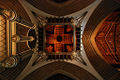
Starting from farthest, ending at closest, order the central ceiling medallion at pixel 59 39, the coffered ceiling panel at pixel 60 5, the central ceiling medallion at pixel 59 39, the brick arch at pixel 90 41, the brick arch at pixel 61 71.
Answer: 1. the central ceiling medallion at pixel 59 39
2. the central ceiling medallion at pixel 59 39
3. the brick arch at pixel 61 71
4. the coffered ceiling panel at pixel 60 5
5. the brick arch at pixel 90 41

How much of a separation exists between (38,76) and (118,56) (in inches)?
311

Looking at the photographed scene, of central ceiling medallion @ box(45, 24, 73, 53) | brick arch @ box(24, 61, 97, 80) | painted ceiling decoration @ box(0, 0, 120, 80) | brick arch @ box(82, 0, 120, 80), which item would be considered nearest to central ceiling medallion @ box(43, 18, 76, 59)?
central ceiling medallion @ box(45, 24, 73, 53)

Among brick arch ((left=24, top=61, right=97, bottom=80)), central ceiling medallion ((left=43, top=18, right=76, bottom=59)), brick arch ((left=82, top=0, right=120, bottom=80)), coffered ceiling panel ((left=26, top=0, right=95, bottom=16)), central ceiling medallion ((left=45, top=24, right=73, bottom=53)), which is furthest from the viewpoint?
central ceiling medallion ((left=45, top=24, right=73, bottom=53))

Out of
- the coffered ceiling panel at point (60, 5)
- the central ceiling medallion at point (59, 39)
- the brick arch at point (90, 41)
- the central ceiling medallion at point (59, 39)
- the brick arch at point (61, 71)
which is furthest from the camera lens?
the central ceiling medallion at point (59, 39)

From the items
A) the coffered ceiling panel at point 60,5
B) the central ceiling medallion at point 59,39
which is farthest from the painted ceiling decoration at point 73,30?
the central ceiling medallion at point 59,39

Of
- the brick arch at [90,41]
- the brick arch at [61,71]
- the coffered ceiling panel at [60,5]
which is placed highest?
the coffered ceiling panel at [60,5]

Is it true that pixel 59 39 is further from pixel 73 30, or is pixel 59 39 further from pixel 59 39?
pixel 73 30

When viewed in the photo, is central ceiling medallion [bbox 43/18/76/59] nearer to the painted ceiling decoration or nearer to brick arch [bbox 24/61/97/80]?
the painted ceiling decoration

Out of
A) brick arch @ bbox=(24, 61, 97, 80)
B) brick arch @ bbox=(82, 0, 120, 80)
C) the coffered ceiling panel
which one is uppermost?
the coffered ceiling panel

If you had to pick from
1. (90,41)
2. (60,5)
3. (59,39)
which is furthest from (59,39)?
(60,5)

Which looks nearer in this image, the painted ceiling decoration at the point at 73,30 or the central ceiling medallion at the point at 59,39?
the painted ceiling decoration at the point at 73,30

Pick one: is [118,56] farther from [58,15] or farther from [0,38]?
[0,38]

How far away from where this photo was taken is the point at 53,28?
886cm

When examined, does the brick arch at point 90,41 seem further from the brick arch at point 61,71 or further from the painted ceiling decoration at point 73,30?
the brick arch at point 61,71
